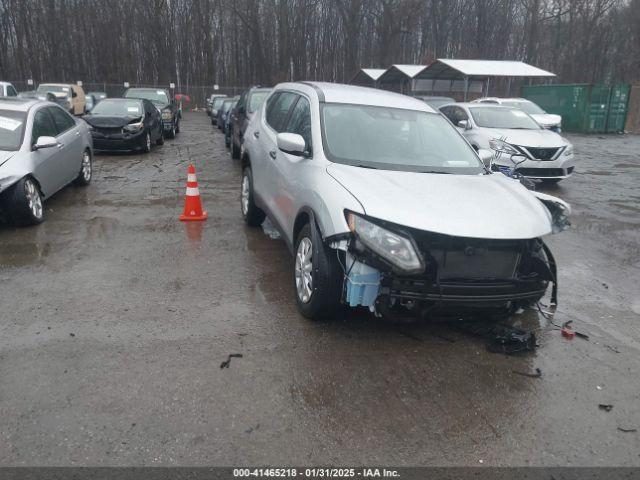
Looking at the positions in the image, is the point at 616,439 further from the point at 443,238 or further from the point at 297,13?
the point at 297,13

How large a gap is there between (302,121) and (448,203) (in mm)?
2011

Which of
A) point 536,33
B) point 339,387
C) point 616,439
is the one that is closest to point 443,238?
point 339,387

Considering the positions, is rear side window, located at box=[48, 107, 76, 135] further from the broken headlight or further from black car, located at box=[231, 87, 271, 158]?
the broken headlight

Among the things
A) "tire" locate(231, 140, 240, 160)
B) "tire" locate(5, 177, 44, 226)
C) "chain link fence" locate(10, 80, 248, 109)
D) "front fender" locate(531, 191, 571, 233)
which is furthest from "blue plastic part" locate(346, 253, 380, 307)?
"chain link fence" locate(10, 80, 248, 109)

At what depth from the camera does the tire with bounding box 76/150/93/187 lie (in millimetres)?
8938

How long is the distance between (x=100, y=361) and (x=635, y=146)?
2259 centimetres

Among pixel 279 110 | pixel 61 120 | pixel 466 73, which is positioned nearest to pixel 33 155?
pixel 61 120

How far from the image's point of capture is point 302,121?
510 cm

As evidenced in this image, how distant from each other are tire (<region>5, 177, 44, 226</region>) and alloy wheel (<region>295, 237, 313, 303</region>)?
402 cm

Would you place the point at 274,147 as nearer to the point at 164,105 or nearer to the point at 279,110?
the point at 279,110

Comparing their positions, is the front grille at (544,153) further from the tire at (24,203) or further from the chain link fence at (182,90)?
the chain link fence at (182,90)

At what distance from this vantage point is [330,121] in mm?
4844

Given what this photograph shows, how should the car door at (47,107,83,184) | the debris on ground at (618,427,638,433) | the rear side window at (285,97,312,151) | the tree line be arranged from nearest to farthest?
the debris on ground at (618,427,638,433), the rear side window at (285,97,312,151), the car door at (47,107,83,184), the tree line

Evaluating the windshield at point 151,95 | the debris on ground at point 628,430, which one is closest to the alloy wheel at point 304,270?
the debris on ground at point 628,430
